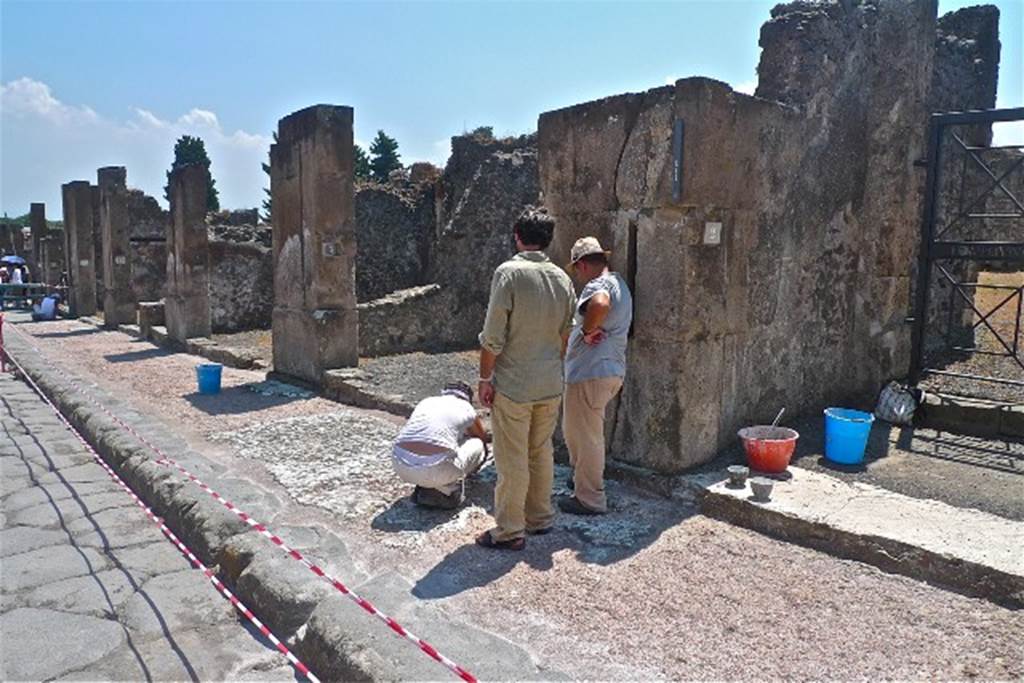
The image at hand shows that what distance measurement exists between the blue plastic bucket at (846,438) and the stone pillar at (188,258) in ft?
36.9

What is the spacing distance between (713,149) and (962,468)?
9.58ft

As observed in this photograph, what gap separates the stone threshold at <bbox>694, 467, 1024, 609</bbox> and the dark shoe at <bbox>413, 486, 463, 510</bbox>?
1.53 m

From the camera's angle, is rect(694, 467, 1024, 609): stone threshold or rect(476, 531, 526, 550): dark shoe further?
rect(476, 531, 526, 550): dark shoe

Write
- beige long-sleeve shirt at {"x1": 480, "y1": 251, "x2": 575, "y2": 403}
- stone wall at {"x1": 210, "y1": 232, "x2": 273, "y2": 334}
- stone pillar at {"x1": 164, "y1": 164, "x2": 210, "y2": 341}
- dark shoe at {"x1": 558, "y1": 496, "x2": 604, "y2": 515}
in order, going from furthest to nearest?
stone wall at {"x1": 210, "y1": 232, "x2": 273, "y2": 334} < stone pillar at {"x1": 164, "y1": 164, "x2": 210, "y2": 341} < dark shoe at {"x1": 558, "y1": 496, "x2": 604, "y2": 515} < beige long-sleeve shirt at {"x1": 480, "y1": 251, "x2": 575, "y2": 403}

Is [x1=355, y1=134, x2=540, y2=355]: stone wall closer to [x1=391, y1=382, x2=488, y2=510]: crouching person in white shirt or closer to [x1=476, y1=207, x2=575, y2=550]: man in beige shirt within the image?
[x1=391, y1=382, x2=488, y2=510]: crouching person in white shirt

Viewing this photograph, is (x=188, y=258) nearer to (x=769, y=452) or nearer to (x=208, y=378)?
(x=208, y=378)

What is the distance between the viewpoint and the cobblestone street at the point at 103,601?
309cm

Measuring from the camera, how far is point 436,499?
4.40 metres

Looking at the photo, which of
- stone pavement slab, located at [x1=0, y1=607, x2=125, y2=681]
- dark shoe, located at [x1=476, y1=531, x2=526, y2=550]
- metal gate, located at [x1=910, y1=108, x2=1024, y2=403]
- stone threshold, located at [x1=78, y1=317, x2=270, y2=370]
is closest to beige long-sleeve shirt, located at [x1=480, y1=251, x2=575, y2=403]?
dark shoe, located at [x1=476, y1=531, x2=526, y2=550]

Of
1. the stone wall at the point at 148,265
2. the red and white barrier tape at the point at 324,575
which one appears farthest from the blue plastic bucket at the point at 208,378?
the stone wall at the point at 148,265

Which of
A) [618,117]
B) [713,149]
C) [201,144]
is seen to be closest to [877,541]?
[713,149]

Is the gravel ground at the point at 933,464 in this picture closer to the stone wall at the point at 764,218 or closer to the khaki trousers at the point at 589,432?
the stone wall at the point at 764,218

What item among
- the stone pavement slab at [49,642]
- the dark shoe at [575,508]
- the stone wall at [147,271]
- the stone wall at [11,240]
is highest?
the stone wall at [11,240]

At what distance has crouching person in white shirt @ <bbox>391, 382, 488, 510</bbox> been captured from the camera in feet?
13.8
